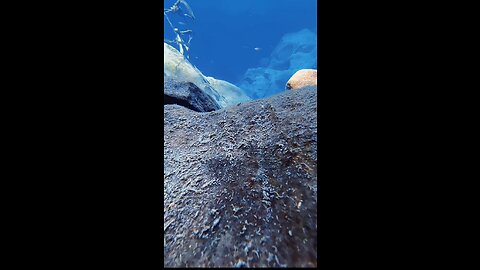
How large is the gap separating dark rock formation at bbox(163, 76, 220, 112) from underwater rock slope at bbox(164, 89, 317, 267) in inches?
59.8

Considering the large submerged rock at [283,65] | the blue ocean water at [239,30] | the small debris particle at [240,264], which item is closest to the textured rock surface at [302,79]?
the small debris particle at [240,264]

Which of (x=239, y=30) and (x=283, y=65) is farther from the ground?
(x=239, y=30)

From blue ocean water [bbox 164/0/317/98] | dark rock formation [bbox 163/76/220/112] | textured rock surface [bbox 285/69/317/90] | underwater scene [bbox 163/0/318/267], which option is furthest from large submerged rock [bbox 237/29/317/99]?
underwater scene [bbox 163/0/318/267]

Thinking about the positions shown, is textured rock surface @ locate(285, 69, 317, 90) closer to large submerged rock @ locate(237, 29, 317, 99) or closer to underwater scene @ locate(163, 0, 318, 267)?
underwater scene @ locate(163, 0, 318, 267)

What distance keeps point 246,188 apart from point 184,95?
108 inches

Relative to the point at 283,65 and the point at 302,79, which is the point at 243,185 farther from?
the point at 283,65

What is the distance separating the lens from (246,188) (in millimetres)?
1318

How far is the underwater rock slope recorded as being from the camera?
3.14 ft

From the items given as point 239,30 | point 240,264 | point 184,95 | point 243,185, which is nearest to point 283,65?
point 239,30
